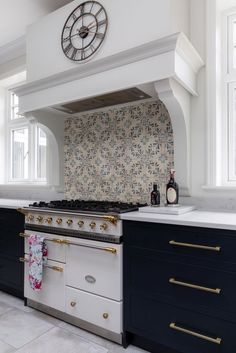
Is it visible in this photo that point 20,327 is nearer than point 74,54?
Yes

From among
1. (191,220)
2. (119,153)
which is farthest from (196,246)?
(119,153)

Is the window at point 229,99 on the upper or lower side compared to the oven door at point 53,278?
upper

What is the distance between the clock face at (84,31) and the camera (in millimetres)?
2064

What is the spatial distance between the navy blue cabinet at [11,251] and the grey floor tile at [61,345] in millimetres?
673

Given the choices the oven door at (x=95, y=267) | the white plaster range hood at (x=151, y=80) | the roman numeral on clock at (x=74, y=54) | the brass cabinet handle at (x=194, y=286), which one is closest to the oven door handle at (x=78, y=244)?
the oven door at (x=95, y=267)

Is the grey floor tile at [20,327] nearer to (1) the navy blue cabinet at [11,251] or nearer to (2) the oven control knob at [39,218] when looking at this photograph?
(1) the navy blue cabinet at [11,251]

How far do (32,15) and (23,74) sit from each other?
1021 mm

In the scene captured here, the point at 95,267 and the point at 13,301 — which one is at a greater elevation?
the point at 95,267

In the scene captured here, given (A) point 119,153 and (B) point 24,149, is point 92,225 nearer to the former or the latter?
(A) point 119,153

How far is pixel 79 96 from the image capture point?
2.11 m

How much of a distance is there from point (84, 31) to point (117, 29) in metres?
0.34

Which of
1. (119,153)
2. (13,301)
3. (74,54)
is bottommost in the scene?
(13,301)

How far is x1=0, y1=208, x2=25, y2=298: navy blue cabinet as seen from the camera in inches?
96.9

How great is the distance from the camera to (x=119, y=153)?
247 centimetres
